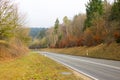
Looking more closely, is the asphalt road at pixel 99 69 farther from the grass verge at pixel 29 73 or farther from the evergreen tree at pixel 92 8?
the evergreen tree at pixel 92 8

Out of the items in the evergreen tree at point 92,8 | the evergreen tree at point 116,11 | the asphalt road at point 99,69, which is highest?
the evergreen tree at point 92,8

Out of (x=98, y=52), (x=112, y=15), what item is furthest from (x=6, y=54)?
(x=112, y=15)

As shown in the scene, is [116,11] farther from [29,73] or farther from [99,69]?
[29,73]

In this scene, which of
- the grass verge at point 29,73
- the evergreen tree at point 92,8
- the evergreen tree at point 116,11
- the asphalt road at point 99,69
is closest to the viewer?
the grass verge at point 29,73

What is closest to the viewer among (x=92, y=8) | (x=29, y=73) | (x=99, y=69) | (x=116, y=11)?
(x=29, y=73)

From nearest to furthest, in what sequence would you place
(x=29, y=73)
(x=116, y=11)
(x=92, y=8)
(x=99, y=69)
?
(x=29, y=73), (x=99, y=69), (x=116, y=11), (x=92, y=8)

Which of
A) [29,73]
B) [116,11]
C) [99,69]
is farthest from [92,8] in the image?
[29,73]

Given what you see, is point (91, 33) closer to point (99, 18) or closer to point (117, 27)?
point (99, 18)

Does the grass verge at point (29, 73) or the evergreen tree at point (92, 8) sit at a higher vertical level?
the evergreen tree at point (92, 8)

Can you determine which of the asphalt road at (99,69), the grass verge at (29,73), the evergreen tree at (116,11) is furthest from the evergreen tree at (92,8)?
the grass verge at (29,73)

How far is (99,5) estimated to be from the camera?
67.7 meters

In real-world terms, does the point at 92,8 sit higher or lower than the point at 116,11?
higher

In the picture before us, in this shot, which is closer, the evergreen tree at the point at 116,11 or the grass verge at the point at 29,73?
the grass verge at the point at 29,73

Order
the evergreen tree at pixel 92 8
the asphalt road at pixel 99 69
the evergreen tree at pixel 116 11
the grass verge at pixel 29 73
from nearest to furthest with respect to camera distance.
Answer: the grass verge at pixel 29 73, the asphalt road at pixel 99 69, the evergreen tree at pixel 116 11, the evergreen tree at pixel 92 8
